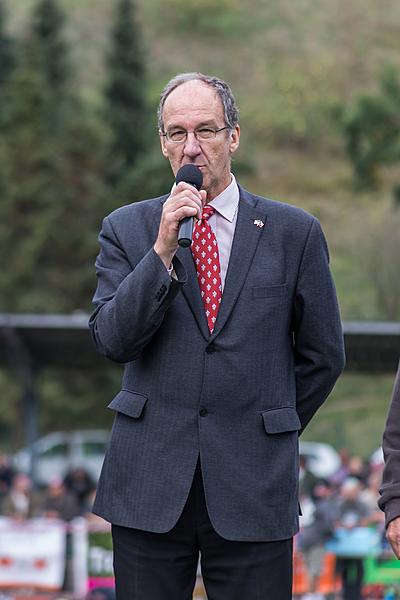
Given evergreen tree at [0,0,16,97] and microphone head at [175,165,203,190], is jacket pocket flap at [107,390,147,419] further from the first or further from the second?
evergreen tree at [0,0,16,97]

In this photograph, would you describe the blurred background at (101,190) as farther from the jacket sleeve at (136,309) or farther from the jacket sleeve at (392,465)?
the jacket sleeve at (136,309)

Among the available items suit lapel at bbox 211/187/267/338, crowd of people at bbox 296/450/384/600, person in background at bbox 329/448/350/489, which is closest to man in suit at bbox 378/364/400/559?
suit lapel at bbox 211/187/267/338

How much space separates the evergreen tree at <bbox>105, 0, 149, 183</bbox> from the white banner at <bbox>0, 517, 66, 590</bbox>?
915 inches

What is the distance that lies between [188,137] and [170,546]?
1.22 meters

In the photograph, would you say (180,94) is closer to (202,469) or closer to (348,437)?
(202,469)

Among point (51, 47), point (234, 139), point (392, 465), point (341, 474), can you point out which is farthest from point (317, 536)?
point (51, 47)

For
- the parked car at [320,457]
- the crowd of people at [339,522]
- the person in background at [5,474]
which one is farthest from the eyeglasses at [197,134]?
the parked car at [320,457]

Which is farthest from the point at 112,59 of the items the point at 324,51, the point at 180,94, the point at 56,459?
the point at 180,94

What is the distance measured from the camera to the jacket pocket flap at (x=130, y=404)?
145 inches

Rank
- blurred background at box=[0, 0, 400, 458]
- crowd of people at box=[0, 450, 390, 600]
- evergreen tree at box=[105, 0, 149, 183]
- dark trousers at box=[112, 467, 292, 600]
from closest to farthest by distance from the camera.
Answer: dark trousers at box=[112, 467, 292, 600] → crowd of people at box=[0, 450, 390, 600] → blurred background at box=[0, 0, 400, 458] → evergreen tree at box=[105, 0, 149, 183]

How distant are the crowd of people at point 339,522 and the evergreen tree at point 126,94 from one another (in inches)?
839

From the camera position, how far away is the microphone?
3.44 metres

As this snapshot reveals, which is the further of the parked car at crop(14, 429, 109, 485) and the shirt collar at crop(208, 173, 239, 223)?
the parked car at crop(14, 429, 109, 485)

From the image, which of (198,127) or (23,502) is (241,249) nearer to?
(198,127)
